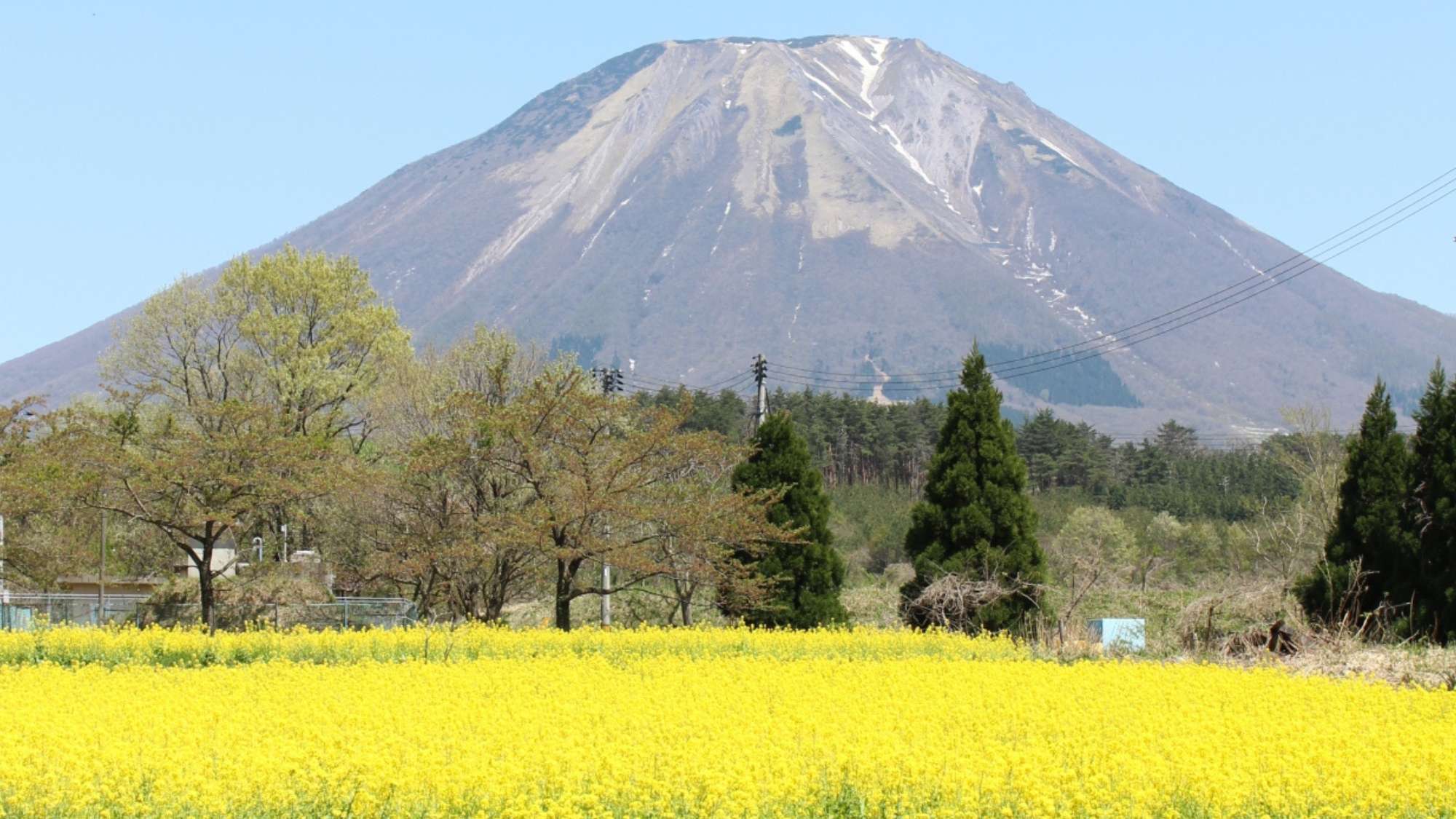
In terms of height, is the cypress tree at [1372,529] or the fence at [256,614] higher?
the cypress tree at [1372,529]

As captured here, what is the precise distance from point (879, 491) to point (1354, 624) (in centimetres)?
5288

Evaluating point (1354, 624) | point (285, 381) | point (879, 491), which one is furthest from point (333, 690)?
point (879, 491)

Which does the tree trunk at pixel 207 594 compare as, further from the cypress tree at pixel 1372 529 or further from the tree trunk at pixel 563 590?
the cypress tree at pixel 1372 529

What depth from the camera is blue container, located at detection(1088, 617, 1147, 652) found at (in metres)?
22.4

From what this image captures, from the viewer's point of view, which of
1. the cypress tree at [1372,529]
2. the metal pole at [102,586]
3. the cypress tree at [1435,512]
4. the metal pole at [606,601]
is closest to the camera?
the cypress tree at [1435,512]

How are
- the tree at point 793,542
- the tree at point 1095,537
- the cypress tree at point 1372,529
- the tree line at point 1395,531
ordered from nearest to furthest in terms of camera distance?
the tree line at point 1395,531, the cypress tree at point 1372,529, the tree at point 793,542, the tree at point 1095,537

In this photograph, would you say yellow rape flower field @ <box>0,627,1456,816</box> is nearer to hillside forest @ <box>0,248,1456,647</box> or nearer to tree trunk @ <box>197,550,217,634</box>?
tree trunk @ <box>197,550,217,634</box>

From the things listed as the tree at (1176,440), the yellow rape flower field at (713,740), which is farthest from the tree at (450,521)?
the tree at (1176,440)

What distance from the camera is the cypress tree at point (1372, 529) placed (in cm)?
2422

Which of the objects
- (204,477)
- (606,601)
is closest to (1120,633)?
(606,601)

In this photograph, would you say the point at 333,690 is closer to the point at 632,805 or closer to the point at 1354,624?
the point at 632,805

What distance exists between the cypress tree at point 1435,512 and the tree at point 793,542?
33.8 ft

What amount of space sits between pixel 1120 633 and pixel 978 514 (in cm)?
393

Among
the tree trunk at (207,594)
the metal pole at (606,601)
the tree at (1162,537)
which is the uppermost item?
the tree trunk at (207,594)
